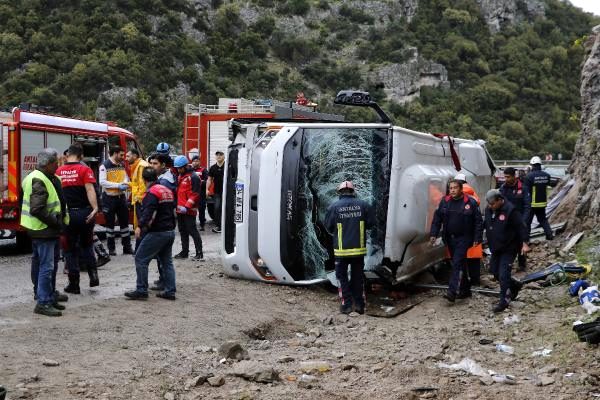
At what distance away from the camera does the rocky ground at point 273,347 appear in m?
5.27

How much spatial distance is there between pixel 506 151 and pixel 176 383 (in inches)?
2683

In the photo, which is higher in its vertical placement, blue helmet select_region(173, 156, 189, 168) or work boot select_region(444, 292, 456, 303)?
blue helmet select_region(173, 156, 189, 168)

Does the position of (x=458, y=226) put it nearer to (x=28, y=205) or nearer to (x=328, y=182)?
(x=328, y=182)

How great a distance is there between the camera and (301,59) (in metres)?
97.8

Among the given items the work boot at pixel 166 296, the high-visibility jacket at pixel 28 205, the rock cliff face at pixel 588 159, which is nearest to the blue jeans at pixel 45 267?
the high-visibility jacket at pixel 28 205

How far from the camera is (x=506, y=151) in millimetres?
69938

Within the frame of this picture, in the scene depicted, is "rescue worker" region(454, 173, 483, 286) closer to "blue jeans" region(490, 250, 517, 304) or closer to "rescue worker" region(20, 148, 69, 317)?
"blue jeans" region(490, 250, 517, 304)

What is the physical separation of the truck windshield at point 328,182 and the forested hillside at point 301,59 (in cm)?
4784

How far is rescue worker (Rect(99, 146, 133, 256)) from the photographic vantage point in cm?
1048

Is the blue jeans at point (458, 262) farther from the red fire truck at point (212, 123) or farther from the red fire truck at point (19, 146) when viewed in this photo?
the red fire truck at point (212, 123)

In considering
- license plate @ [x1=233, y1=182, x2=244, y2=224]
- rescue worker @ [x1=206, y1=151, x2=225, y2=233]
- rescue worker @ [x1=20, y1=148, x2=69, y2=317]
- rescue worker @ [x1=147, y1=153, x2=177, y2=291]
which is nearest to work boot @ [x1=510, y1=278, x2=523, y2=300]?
license plate @ [x1=233, y1=182, x2=244, y2=224]

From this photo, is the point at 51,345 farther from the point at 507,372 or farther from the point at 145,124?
the point at 145,124

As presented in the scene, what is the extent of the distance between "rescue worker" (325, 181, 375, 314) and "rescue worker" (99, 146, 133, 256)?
3634mm

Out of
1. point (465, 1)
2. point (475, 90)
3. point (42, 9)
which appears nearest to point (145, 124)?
point (42, 9)
